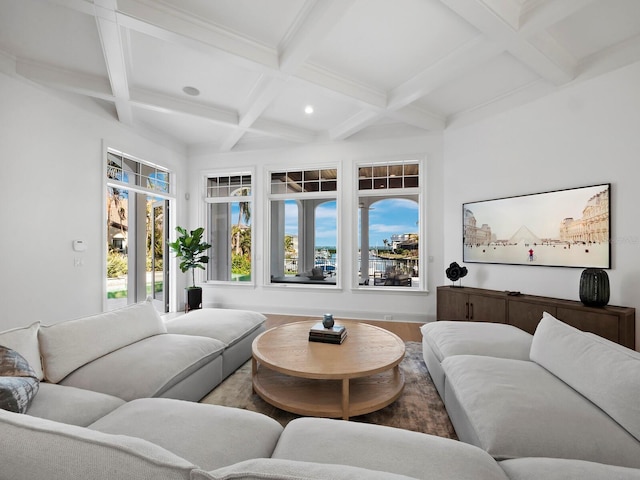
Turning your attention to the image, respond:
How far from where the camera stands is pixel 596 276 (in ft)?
9.41

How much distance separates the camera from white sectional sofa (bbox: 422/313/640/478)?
3.86ft

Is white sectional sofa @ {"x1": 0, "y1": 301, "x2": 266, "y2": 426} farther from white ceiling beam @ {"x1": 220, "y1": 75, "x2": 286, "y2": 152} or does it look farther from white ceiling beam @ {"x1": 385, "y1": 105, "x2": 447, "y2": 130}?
white ceiling beam @ {"x1": 385, "y1": 105, "x2": 447, "y2": 130}

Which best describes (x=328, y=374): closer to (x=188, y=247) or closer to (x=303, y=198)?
(x=303, y=198)

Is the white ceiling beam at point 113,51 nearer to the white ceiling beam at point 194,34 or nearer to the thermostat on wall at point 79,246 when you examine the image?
the white ceiling beam at point 194,34

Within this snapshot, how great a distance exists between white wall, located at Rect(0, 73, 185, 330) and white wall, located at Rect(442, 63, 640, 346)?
499cm

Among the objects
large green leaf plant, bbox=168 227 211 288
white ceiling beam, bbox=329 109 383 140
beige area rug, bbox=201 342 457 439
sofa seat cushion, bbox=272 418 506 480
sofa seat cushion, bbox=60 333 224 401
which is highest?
white ceiling beam, bbox=329 109 383 140

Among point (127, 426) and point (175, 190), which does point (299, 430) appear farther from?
point (175, 190)

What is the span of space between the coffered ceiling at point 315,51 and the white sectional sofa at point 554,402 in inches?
97.2

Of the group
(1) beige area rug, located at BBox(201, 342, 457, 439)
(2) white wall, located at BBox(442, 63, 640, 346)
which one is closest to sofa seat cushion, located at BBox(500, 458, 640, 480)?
(1) beige area rug, located at BBox(201, 342, 457, 439)

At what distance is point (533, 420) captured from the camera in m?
1.29

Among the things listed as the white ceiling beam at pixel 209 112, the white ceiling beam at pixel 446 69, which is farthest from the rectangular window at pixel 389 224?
the white ceiling beam at pixel 446 69

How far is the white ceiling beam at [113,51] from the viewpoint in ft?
7.28

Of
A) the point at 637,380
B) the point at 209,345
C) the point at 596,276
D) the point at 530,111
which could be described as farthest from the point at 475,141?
the point at 209,345

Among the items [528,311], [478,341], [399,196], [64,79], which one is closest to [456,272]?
[528,311]
